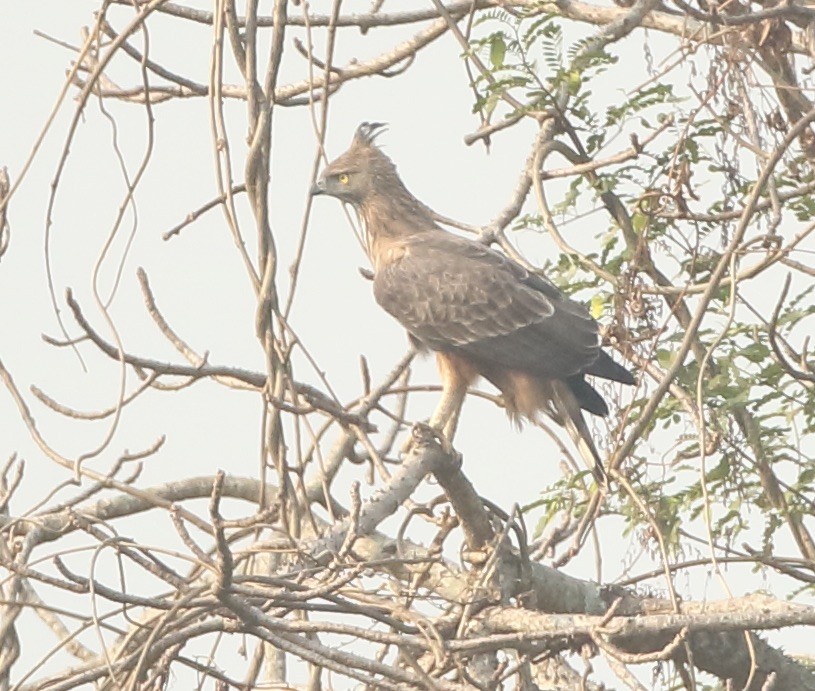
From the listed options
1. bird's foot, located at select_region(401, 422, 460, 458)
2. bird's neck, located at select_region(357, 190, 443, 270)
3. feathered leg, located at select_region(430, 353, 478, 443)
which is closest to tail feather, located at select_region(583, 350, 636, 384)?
feathered leg, located at select_region(430, 353, 478, 443)

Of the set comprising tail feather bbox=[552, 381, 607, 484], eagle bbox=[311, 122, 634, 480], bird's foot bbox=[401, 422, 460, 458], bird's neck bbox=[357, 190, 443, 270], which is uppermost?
bird's neck bbox=[357, 190, 443, 270]

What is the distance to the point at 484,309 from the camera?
21.9ft

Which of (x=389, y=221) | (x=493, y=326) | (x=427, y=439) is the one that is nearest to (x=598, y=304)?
(x=493, y=326)

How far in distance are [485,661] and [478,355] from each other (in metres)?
2.50

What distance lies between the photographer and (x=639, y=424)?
15.2 ft

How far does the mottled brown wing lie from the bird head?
0.59 m

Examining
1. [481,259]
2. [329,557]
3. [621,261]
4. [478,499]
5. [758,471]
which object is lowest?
[329,557]

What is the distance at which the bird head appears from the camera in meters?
7.24

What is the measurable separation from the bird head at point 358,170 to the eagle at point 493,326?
0.55ft

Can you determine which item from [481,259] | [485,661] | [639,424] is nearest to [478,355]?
[481,259]

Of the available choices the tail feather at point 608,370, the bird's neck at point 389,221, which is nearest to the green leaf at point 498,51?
the tail feather at point 608,370

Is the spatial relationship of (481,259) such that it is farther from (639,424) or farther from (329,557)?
(329,557)

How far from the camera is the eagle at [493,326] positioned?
21.0 feet

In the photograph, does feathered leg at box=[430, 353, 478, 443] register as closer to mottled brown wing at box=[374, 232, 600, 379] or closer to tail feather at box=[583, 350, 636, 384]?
mottled brown wing at box=[374, 232, 600, 379]
